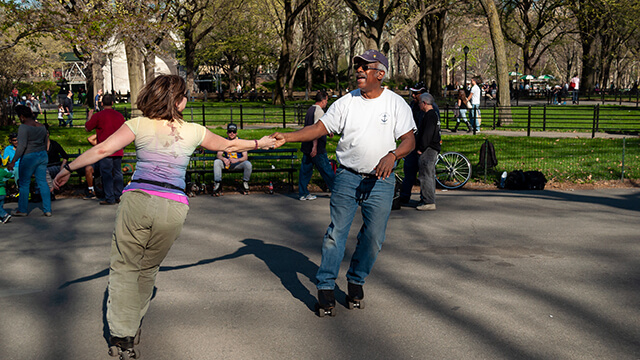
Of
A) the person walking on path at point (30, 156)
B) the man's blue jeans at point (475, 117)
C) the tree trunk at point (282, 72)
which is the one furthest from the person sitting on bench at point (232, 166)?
the tree trunk at point (282, 72)

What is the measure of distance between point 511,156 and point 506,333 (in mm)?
11317

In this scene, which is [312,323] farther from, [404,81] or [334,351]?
[404,81]

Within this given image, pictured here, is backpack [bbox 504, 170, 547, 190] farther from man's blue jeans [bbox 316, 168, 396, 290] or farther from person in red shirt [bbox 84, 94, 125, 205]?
man's blue jeans [bbox 316, 168, 396, 290]

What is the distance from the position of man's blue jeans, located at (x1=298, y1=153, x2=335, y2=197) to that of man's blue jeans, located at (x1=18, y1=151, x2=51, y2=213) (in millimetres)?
4162

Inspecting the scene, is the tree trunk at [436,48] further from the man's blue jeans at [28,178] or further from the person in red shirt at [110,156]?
the man's blue jeans at [28,178]

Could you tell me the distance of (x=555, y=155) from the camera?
50.4ft

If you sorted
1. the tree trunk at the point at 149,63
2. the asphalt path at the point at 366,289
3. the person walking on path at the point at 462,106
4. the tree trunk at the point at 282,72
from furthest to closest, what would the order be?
the tree trunk at the point at 282,72 < the tree trunk at the point at 149,63 < the person walking on path at the point at 462,106 < the asphalt path at the point at 366,289

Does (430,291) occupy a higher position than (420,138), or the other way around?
(420,138)

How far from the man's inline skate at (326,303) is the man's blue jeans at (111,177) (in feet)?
21.3

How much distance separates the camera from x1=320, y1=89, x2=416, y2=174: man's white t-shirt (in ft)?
17.0

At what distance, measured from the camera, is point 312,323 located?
5121mm

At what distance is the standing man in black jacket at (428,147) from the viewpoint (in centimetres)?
977

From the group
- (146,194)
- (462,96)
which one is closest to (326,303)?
(146,194)

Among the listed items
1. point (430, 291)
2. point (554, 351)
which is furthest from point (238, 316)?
point (554, 351)
